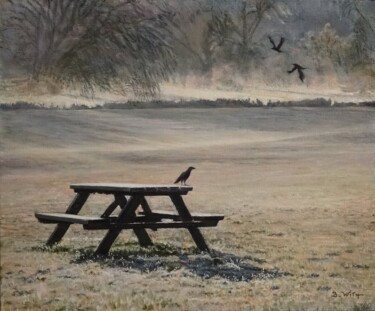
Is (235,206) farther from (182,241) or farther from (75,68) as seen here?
(75,68)

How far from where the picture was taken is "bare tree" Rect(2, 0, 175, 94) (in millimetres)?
5324

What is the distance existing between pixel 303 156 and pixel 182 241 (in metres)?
1.05

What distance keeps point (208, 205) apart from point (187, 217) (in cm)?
26

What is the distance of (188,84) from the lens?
5742mm

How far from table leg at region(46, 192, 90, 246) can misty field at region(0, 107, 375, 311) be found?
35mm

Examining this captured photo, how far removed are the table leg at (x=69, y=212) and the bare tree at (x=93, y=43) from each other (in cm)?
63

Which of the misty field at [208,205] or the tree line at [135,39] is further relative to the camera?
the tree line at [135,39]

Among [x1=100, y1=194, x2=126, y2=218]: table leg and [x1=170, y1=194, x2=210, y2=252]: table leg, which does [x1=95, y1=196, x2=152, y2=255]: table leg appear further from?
[x1=170, y1=194, x2=210, y2=252]: table leg

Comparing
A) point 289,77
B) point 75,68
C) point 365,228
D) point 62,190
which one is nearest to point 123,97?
point 75,68

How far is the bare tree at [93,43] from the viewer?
17.5 ft

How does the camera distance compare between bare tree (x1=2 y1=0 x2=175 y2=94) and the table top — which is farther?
bare tree (x1=2 y1=0 x2=175 y2=94)

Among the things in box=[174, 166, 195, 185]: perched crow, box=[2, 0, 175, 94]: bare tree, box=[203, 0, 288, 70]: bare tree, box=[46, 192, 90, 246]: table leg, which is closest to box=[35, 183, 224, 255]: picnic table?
box=[46, 192, 90, 246]: table leg

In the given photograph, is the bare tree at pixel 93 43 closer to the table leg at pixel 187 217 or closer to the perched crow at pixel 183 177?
the perched crow at pixel 183 177
